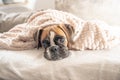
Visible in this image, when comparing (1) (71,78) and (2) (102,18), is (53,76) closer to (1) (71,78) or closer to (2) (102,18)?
(1) (71,78)

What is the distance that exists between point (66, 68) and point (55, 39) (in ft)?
0.61

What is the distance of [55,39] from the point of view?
988 mm

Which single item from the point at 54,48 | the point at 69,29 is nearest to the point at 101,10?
the point at 69,29

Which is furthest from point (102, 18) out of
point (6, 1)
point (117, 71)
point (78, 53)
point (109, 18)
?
point (6, 1)

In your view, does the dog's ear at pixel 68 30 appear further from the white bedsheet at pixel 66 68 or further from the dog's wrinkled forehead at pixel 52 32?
the white bedsheet at pixel 66 68

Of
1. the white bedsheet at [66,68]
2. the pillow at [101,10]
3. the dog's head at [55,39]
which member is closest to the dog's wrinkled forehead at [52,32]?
the dog's head at [55,39]

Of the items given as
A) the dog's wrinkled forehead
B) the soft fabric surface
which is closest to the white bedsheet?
the soft fabric surface

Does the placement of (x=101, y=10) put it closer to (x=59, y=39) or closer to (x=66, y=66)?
(x=59, y=39)

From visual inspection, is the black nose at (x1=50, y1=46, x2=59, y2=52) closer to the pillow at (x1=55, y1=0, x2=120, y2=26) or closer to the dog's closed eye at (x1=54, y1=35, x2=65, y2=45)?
the dog's closed eye at (x1=54, y1=35, x2=65, y2=45)

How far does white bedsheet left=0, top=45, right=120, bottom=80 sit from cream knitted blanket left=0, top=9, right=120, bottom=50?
8 centimetres

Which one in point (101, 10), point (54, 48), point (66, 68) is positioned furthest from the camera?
point (101, 10)

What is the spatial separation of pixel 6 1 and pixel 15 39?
→ 1165 millimetres

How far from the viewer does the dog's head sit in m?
0.94

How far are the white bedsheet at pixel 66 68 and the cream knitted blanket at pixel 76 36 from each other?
82 millimetres
